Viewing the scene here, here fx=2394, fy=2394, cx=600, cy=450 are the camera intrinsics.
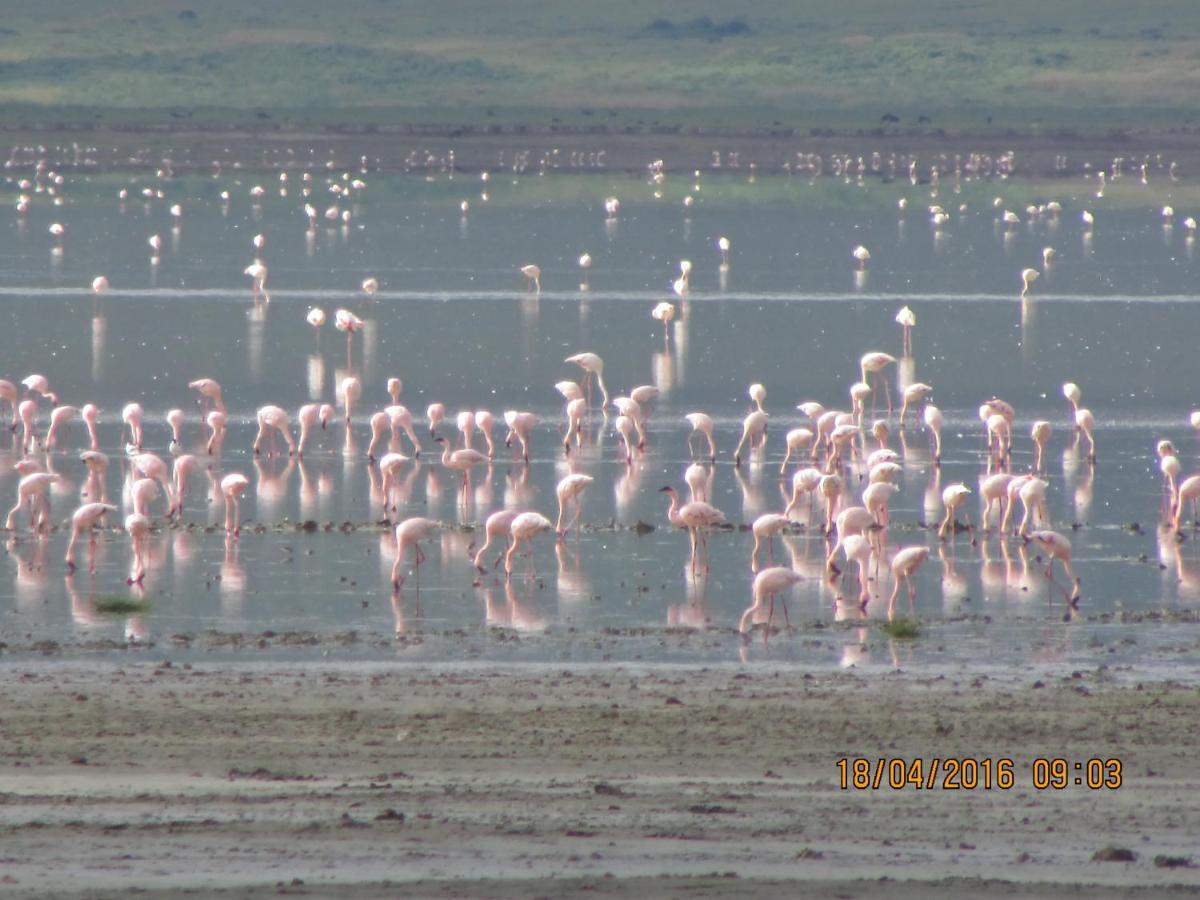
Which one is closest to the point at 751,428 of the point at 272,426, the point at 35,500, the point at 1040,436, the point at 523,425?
the point at 523,425

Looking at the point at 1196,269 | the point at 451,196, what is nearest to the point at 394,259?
the point at 1196,269

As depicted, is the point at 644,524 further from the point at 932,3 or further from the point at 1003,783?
the point at 932,3

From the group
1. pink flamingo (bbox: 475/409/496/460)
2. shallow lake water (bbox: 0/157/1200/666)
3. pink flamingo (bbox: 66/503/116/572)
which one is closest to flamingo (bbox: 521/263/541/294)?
shallow lake water (bbox: 0/157/1200/666)

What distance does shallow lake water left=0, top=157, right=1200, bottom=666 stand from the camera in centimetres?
1157

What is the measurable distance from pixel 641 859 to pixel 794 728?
2097 mm

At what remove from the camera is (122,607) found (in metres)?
11.7

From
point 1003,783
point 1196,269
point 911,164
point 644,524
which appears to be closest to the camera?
point 1003,783

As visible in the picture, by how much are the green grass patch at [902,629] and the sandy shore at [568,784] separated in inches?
37.9

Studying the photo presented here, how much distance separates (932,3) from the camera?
11356 cm

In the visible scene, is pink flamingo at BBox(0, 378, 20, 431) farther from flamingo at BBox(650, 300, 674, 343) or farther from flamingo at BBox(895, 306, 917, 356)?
flamingo at BBox(895, 306, 917, 356)
